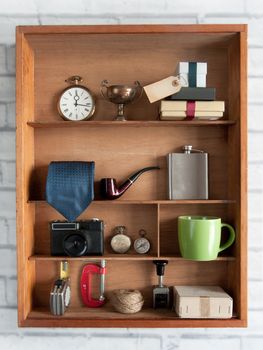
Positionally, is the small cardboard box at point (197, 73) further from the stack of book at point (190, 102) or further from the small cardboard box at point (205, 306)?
the small cardboard box at point (205, 306)

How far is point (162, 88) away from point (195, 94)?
0.10m

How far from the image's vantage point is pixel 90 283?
4.59ft

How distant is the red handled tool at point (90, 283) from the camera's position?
1369 millimetres

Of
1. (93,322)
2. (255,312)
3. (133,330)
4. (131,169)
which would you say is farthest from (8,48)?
(255,312)

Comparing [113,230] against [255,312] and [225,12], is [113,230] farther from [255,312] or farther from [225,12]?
[225,12]

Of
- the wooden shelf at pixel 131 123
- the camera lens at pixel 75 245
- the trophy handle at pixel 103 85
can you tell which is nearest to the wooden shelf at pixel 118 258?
the camera lens at pixel 75 245

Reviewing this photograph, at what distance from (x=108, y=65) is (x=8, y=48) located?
33 cm

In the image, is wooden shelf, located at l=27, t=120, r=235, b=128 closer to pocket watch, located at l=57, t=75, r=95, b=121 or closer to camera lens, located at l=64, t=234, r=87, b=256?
pocket watch, located at l=57, t=75, r=95, b=121

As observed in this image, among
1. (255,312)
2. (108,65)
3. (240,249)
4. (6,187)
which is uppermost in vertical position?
(108,65)

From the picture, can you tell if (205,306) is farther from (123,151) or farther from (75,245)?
(123,151)

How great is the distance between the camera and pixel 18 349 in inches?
56.6

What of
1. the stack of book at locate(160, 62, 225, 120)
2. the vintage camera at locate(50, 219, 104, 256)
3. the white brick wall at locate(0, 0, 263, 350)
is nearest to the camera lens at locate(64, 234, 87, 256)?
the vintage camera at locate(50, 219, 104, 256)

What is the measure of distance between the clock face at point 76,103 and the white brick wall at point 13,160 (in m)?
0.18

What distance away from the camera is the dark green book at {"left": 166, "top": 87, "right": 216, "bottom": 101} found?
1272 mm
